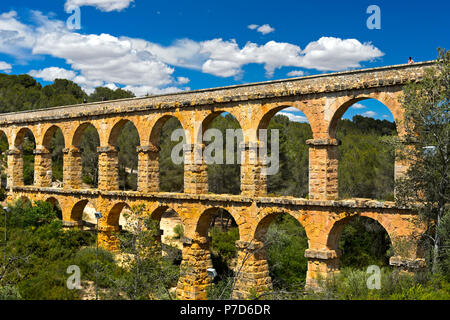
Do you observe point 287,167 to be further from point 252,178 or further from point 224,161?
point 252,178

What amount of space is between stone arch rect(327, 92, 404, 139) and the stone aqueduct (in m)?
0.03

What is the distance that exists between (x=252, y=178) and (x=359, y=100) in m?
4.49

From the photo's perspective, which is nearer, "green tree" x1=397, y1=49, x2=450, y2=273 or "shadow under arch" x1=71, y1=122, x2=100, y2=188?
"green tree" x1=397, y1=49, x2=450, y2=273

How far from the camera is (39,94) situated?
4578 centimetres

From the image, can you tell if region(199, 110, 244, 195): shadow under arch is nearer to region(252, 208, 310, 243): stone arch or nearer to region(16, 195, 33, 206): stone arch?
region(16, 195, 33, 206): stone arch

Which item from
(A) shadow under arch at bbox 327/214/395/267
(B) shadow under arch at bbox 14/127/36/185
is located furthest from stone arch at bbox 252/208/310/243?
(B) shadow under arch at bbox 14/127/36/185

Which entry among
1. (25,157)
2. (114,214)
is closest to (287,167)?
(114,214)

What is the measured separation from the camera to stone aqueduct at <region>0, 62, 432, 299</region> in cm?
1437

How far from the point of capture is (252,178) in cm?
1692

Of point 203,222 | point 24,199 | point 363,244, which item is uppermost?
point 24,199

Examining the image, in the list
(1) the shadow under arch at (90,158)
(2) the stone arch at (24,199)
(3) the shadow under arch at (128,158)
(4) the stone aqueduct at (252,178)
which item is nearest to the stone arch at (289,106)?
(4) the stone aqueduct at (252,178)

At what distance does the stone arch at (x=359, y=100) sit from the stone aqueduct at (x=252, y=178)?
30 mm

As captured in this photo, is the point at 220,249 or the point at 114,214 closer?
the point at 114,214
